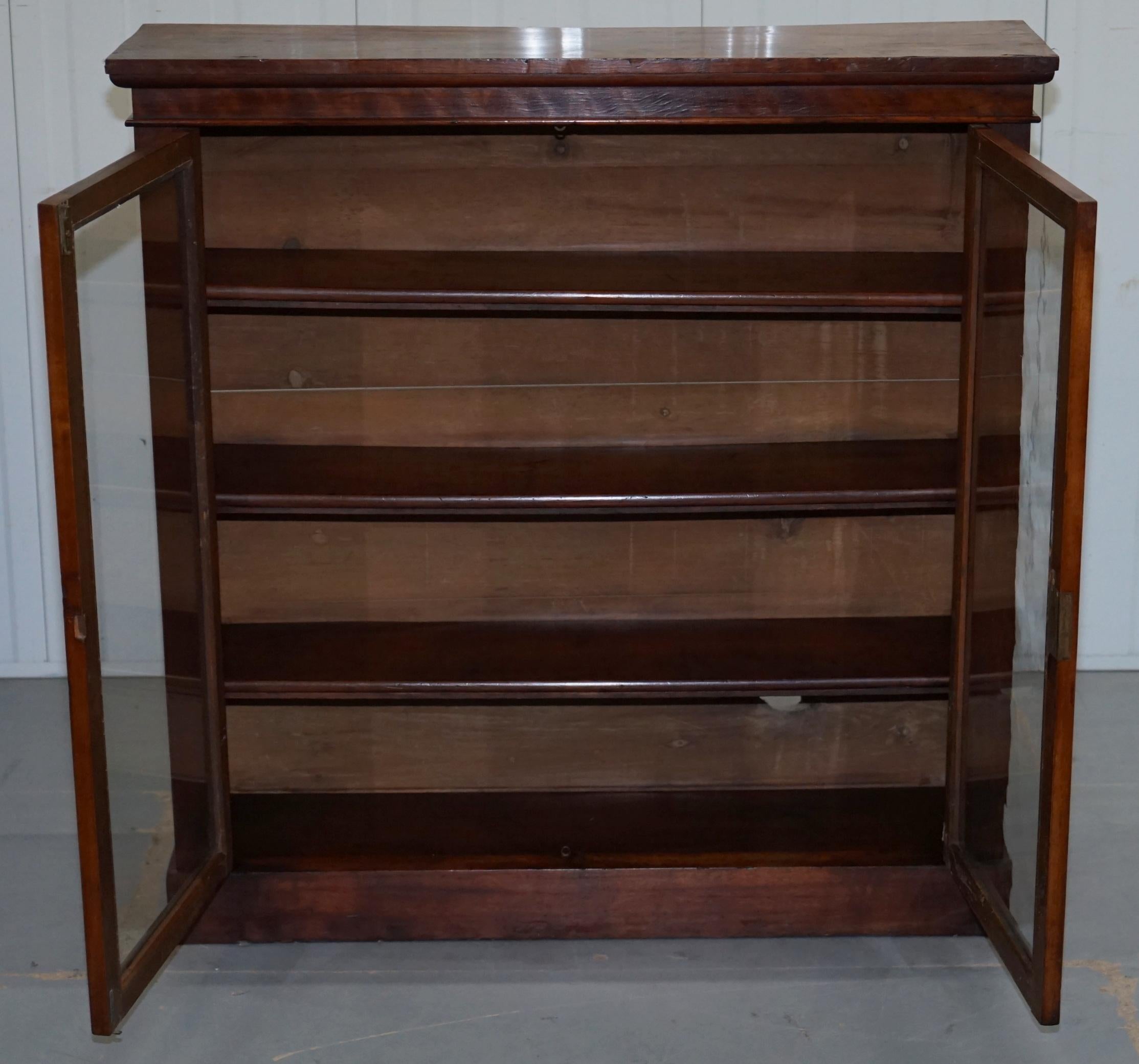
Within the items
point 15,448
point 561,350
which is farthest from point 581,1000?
point 15,448

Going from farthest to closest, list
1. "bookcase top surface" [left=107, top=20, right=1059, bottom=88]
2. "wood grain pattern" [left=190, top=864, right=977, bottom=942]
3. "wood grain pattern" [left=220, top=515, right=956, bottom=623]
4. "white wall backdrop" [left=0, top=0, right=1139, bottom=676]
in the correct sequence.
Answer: "white wall backdrop" [left=0, top=0, right=1139, bottom=676] < "wood grain pattern" [left=220, top=515, right=956, bottom=623] < "wood grain pattern" [left=190, top=864, right=977, bottom=942] < "bookcase top surface" [left=107, top=20, right=1059, bottom=88]

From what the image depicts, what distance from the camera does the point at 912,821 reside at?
2.75m

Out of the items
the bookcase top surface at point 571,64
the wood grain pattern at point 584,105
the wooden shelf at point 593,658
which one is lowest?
the wooden shelf at point 593,658

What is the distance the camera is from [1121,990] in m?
2.47

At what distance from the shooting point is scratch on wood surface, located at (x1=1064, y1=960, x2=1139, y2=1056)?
237 centimetres

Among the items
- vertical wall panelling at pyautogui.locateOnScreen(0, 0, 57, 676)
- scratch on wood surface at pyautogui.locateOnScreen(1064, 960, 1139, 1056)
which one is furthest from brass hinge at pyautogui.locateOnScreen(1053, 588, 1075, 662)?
vertical wall panelling at pyautogui.locateOnScreen(0, 0, 57, 676)

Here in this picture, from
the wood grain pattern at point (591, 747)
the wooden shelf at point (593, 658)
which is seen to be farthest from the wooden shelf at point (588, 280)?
the wood grain pattern at point (591, 747)

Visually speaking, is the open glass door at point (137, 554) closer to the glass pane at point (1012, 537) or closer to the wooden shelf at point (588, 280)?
the wooden shelf at point (588, 280)

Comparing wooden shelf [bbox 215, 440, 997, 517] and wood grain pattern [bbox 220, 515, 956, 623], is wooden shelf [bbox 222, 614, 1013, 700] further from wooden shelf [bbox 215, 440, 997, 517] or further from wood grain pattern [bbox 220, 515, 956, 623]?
wooden shelf [bbox 215, 440, 997, 517]

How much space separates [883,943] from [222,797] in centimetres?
120

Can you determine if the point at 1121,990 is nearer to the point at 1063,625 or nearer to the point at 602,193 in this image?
the point at 1063,625

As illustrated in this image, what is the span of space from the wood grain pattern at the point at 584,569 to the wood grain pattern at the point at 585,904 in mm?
477

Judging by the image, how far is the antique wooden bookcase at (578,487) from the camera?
2293 mm

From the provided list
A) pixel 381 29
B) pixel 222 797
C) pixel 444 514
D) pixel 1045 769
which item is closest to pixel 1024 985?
pixel 1045 769
